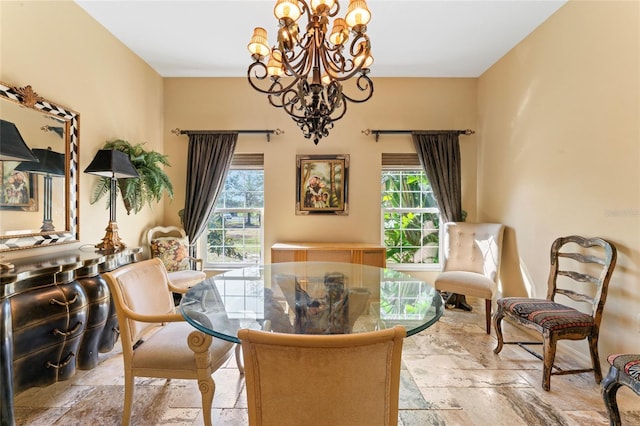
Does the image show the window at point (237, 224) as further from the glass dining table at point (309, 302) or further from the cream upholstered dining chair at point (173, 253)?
the glass dining table at point (309, 302)

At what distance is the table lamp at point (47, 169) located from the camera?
78.6 inches

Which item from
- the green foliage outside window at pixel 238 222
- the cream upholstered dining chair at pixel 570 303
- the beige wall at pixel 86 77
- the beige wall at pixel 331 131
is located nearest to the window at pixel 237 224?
the green foliage outside window at pixel 238 222

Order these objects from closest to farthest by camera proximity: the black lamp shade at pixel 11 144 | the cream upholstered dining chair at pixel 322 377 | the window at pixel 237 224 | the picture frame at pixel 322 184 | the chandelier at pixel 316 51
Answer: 1. the cream upholstered dining chair at pixel 322 377
2. the chandelier at pixel 316 51
3. the black lamp shade at pixel 11 144
4. the picture frame at pixel 322 184
5. the window at pixel 237 224

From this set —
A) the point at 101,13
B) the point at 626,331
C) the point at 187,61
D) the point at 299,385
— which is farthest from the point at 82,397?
the point at 626,331

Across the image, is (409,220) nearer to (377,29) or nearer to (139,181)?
(377,29)

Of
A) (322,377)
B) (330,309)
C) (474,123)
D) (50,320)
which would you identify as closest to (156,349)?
(50,320)

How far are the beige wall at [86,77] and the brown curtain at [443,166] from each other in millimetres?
3284

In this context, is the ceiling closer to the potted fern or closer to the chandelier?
the chandelier

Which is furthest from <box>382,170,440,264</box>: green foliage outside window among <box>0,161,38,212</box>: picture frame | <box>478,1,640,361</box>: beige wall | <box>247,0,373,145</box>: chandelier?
<box>0,161,38,212</box>: picture frame

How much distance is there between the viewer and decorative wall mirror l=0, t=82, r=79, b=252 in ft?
5.90

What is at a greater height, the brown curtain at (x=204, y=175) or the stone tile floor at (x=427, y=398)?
the brown curtain at (x=204, y=175)

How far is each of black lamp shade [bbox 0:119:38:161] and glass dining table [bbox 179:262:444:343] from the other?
1445 mm

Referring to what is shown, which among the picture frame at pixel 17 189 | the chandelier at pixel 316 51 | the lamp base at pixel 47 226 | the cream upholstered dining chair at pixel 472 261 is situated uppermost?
the chandelier at pixel 316 51

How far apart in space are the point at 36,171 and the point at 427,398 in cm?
308
